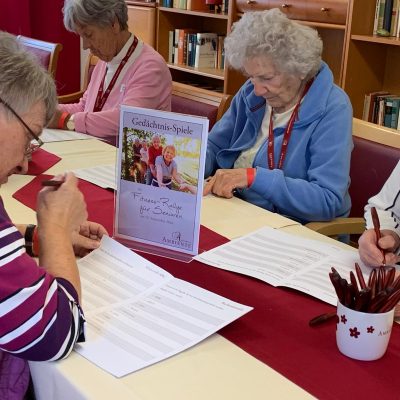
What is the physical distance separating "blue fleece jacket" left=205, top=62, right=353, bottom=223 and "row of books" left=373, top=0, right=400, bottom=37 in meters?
1.24

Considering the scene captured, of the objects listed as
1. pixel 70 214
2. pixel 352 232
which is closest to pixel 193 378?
pixel 70 214

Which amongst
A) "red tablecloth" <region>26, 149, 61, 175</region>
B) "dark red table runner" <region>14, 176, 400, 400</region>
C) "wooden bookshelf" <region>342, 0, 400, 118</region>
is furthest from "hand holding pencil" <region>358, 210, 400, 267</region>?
"wooden bookshelf" <region>342, 0, 400, 118</region>

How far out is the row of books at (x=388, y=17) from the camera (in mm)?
3038

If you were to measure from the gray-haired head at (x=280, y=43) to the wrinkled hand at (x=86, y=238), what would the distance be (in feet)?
2.81

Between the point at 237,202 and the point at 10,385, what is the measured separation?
92 centimetres

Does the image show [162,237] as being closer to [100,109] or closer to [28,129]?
[28,129]

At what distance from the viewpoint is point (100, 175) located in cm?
195

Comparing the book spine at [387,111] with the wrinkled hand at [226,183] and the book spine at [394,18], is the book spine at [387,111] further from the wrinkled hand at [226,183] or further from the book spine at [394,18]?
the wrinkled hand at [226,183]

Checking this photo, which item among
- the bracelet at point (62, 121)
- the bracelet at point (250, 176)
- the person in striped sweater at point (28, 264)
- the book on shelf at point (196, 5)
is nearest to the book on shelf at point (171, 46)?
the book on shelf at point (196, 5)

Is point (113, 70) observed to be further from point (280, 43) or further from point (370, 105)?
point (370, 105)

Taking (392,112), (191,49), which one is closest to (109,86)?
(392,112)

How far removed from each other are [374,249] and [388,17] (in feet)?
6.64

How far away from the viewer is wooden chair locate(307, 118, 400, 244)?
192 cm

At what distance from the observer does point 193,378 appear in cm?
96
